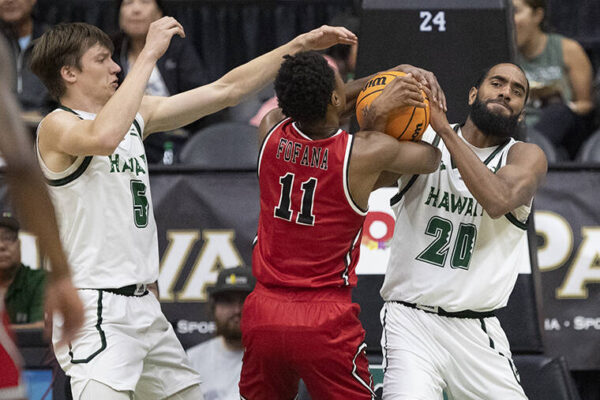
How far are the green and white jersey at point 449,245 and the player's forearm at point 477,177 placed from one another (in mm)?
265

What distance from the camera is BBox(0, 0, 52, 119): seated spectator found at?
25.1 feet

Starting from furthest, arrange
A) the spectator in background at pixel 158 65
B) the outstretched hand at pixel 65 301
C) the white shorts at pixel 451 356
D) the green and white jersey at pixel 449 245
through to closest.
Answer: the spectator in background at pixel 158 65 → the green and white jersey at pixel 449 245 → the white shorts at pixel 451 356 → the outstretched hand at pixel 65 301

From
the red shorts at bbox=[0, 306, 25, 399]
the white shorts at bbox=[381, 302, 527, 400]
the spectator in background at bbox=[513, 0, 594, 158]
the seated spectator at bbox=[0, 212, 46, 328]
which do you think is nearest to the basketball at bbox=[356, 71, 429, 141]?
the white shorts at bbox=[381, 302, 527, 400]

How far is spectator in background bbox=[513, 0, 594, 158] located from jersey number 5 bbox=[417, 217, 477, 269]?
10.8 feet

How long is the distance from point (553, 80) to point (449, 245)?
3.87 metres

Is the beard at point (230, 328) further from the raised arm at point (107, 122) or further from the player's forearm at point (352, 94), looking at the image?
→ the raised arm at point (107, 122)

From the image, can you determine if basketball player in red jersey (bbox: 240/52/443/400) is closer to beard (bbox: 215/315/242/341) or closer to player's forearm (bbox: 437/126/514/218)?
player's forearm (bbox: 437/126/514/218)

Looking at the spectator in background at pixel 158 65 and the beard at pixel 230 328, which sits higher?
the spectator in background at pixel 158 65

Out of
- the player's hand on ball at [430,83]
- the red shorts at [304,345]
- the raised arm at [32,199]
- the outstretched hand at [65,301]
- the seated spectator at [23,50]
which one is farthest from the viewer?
the seated spectator at [23,50]

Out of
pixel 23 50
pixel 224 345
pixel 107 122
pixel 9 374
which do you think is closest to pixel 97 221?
pixel 107 122

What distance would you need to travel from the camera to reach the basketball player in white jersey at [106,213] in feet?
14.0

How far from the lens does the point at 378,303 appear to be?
6.13 meters

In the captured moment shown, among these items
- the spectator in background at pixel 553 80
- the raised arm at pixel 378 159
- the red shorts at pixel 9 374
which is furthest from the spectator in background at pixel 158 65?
the red shorts at pixel 9 374

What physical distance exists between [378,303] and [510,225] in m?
1.43
